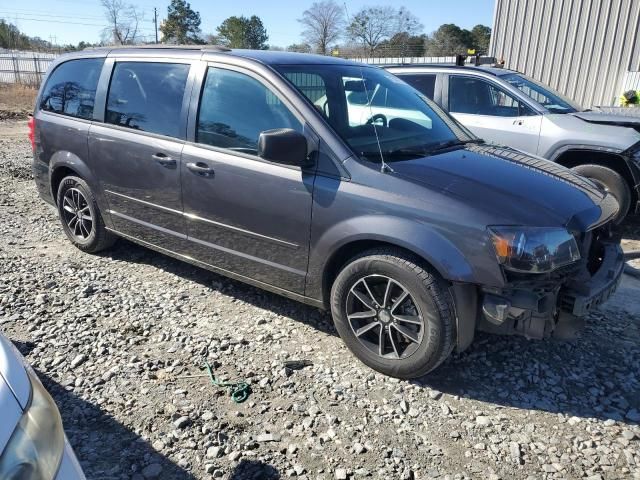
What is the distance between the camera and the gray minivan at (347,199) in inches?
112

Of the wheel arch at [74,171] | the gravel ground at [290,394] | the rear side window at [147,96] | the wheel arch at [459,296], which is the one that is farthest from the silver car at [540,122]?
the wheel arch at [74,171]

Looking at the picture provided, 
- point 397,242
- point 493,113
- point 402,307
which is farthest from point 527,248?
point 493,113

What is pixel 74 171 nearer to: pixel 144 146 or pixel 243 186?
pixel 144 146

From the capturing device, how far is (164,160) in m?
3.95

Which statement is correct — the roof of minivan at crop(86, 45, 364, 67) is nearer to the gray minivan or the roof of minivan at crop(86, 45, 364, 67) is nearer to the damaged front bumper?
the gray minivan

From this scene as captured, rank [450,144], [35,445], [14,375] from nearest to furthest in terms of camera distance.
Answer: [35,445] < [14,375] < [450,144]

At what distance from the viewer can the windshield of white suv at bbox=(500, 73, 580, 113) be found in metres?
6.49

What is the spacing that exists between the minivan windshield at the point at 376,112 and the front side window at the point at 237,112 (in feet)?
0.55

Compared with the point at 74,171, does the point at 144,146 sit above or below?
above

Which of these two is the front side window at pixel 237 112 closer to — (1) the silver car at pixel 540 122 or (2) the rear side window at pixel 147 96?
(2) the rear side window at pixel 147 96

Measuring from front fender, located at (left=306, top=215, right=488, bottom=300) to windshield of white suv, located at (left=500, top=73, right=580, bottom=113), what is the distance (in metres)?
4.38

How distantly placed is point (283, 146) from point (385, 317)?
3.98ft

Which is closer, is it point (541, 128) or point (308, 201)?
point (308, 201)

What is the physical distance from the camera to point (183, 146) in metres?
3.88
